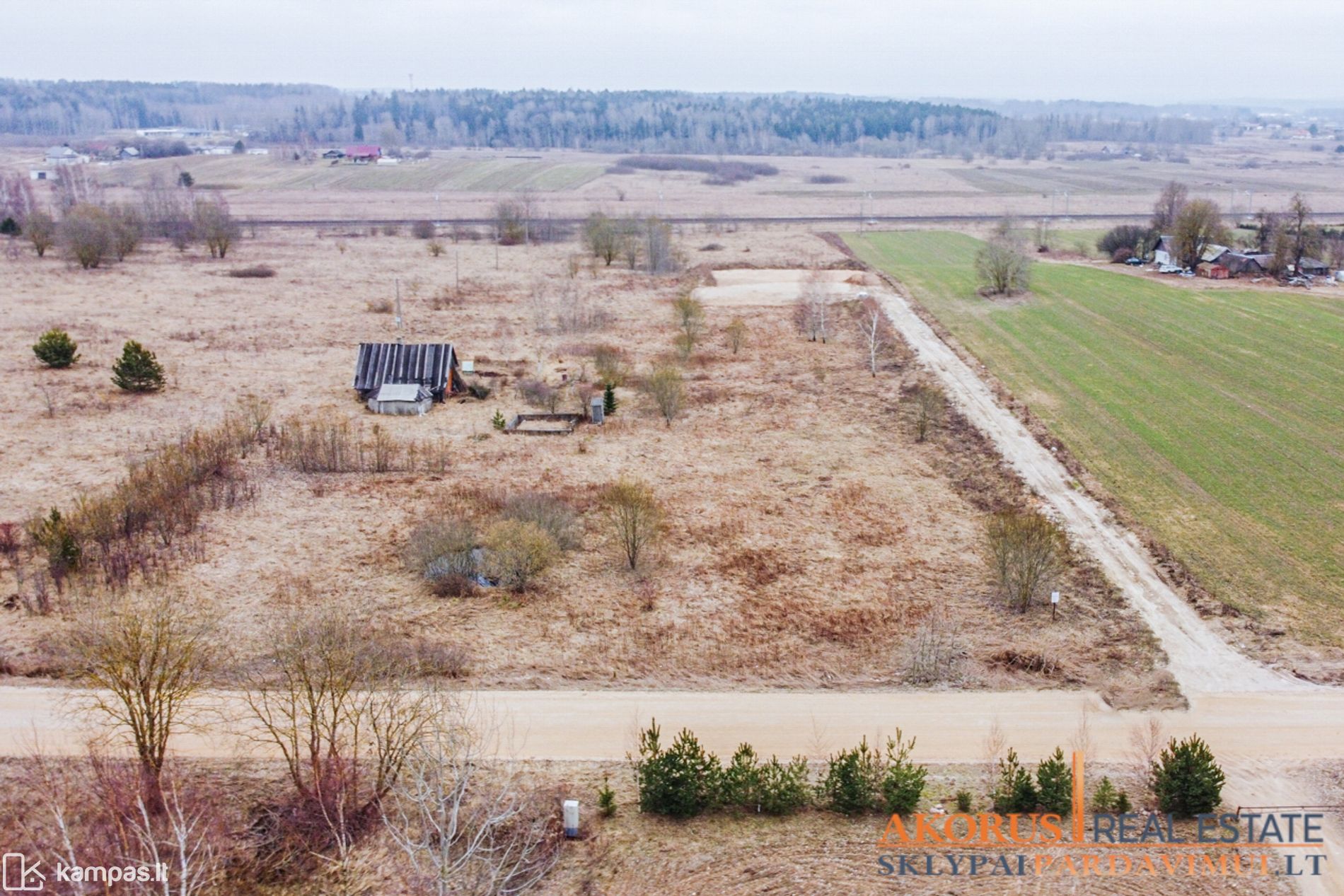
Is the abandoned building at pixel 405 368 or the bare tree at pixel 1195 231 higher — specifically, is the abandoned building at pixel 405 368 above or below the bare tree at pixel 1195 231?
below

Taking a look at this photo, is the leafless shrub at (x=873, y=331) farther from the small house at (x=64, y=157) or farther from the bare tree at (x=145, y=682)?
the small house at (x=64, y=157)

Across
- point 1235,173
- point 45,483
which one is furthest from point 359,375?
point 1235,173

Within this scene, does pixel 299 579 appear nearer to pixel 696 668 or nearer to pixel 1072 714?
pixel 696 668

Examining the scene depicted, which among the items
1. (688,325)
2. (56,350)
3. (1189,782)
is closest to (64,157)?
(56,350)

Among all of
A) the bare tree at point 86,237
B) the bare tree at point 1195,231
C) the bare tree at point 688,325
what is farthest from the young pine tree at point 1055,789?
the bare tree at point 86,237

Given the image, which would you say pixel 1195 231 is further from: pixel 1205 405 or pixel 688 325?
pixel 688 325
